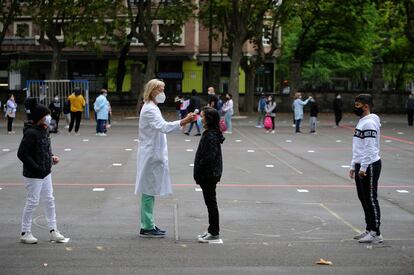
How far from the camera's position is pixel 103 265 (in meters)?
7.26

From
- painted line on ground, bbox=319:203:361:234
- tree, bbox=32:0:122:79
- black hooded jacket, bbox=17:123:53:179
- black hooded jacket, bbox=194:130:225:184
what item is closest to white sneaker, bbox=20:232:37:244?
black hooded jacket, bbox=17:123:53:179

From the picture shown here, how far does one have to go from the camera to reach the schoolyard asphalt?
7398 mm

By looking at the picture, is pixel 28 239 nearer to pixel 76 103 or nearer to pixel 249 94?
pixel 76 103

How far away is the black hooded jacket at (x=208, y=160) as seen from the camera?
8555 mm

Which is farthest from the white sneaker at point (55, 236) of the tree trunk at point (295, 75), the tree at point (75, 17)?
the tree trunk at point (295, 75)

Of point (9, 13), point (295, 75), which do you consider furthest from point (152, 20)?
point (295, 75)

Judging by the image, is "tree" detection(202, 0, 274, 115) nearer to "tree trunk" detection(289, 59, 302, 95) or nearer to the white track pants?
"tree trunk" detection(289, 59, 302, 95)

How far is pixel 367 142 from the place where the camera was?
27.9ft

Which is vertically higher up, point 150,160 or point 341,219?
point 150,160

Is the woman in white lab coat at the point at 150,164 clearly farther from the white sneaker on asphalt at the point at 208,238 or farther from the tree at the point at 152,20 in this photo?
the tree at the point at 152,20

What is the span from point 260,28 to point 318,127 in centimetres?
1111

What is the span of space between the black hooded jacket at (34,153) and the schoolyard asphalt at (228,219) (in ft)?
2.79

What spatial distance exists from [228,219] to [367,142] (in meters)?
2.55

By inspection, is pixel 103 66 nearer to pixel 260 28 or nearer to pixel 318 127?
pixel 260 28
